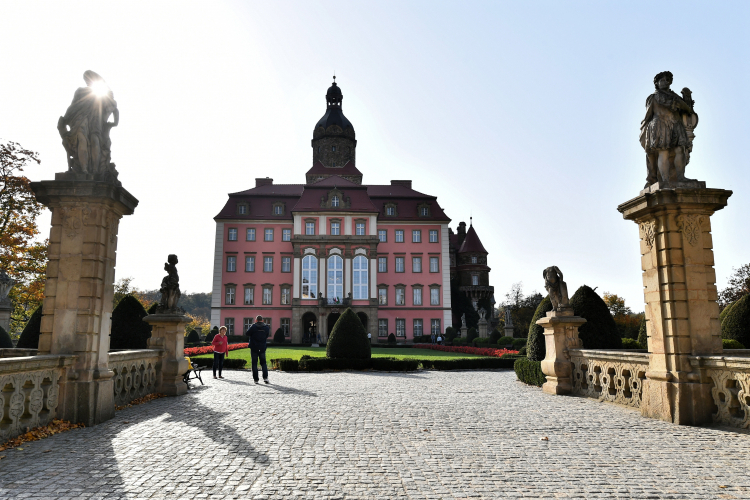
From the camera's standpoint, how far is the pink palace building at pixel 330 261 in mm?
44656

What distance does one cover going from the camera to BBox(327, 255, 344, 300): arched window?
4447 centimetres

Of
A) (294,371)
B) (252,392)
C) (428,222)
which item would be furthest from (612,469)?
(428,222)

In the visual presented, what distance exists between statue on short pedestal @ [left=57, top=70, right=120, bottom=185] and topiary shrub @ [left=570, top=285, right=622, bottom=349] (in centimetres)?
1032

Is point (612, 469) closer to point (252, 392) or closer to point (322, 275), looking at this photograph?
point (252, 392)

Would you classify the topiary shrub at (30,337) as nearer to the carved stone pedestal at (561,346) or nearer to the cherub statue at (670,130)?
the carved stone pedestal at (561,346)

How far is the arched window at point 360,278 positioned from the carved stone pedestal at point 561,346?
34.4m

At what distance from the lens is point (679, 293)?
23.4 feet

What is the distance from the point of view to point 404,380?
1415 cm

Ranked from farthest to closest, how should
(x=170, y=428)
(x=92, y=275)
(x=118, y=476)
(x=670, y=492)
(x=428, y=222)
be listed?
(x=428, y=222), (x=92, y=275), (x=170, y=428), (x=118, y=476), (x=670, y=492)

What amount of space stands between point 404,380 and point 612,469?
976 cm

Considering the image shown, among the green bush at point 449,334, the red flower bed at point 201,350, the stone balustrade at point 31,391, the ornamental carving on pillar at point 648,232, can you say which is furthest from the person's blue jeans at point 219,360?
the green bush at point 449,334

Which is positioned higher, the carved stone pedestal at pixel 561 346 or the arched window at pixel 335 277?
the arched window at pixel 335 277

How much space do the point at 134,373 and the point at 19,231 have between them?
21.1 meters

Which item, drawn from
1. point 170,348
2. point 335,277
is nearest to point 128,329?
point 170,348
